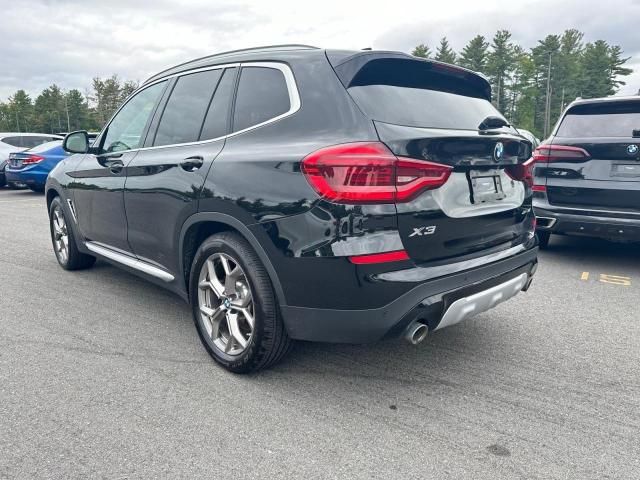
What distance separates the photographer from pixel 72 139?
14.5 feet

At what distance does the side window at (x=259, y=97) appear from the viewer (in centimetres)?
274

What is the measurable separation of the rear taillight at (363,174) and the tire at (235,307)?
2.02ft

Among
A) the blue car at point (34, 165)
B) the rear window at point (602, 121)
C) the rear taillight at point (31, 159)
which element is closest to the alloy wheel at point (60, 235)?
the rear window at point (602, 121)

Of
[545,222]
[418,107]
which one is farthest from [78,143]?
[545,222]

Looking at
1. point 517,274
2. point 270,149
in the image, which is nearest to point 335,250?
point 270,149

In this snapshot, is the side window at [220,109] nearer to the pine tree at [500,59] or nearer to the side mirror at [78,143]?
the side mirror at [78,143]

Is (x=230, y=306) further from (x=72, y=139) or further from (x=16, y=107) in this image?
(x=16, y=107)

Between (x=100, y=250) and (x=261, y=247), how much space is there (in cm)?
233

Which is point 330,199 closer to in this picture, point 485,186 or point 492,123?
point 485,186

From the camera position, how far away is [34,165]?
41.6 ft

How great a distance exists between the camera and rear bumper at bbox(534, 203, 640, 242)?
4.86 meters

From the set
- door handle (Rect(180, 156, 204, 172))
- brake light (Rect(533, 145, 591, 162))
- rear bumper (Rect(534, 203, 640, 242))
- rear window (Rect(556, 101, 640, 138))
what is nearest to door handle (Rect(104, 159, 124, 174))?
door handle (Rect(180, 156, 204, 172))

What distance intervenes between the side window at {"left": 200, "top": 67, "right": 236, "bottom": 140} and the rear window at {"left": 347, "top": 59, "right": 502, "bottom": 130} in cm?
89

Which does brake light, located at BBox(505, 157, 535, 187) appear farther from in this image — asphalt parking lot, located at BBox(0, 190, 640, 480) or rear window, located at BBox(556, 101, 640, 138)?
rear window, located at BBox(556, 101, 640, 138)
